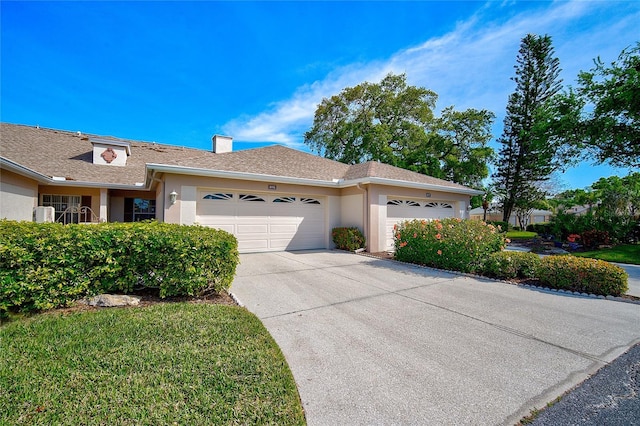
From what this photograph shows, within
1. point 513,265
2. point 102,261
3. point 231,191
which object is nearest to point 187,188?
point 231,191

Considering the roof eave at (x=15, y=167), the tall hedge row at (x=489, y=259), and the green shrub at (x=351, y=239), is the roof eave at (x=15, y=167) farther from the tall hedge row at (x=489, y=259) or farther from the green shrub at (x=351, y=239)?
the tall hedge row at (x=489, y=259)

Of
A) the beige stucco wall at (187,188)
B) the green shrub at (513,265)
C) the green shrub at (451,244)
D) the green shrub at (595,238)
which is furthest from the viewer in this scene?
the green shrub at (595,238)

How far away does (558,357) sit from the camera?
3.01 m

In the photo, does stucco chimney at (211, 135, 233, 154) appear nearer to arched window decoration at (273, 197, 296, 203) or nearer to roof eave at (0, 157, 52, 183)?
arched window decoration at (273, 197, 296, 203)

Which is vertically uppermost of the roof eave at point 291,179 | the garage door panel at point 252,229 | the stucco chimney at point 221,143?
the stucco chimney at point 221,143

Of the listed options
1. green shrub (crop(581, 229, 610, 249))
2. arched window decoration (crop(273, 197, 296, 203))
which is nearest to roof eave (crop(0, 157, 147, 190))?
arched window decoration (crop(273, 197, 296, 203))

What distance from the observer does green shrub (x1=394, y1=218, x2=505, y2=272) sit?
715 cm

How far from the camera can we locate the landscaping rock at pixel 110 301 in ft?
13.4

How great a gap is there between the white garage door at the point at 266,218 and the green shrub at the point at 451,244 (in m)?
3.96

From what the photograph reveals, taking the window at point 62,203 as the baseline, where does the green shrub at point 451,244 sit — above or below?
below

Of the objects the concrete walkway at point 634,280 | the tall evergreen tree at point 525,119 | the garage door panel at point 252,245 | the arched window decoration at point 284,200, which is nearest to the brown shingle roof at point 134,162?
the arched window decoration at point 284,200

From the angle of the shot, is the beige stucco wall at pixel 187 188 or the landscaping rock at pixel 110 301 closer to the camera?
the landscaping rock at pixel 110 301

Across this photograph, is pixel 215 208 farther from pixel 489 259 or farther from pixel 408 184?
pixel 489 259

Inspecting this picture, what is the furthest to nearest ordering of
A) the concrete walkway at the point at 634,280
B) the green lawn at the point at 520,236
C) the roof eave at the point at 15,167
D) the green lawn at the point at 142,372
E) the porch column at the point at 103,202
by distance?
the green lawn at the point at 520,236, the porch column at the point at 103,202, the roof eave at the point at 15,167, the concrete walkway at the point at 634,280, the green lawn at the point at 142,372
